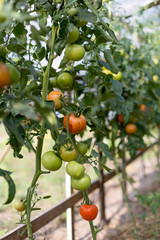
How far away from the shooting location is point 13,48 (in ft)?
2.50

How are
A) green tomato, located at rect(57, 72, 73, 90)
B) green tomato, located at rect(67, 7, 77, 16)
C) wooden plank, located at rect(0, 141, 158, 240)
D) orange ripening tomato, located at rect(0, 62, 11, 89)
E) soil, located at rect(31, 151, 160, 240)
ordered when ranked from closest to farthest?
1. orange ripening tomato, located at rect(0, 62, 11, 89)
2. green tomato, located at rect(67, 7, 77, 16)
3. green tomato, located at rect(57, 72, 73, 90)
4. wooden plank, located at rect(0, 141, 158, 240)
5. soil, located at rect(31, 151, 160, 240)

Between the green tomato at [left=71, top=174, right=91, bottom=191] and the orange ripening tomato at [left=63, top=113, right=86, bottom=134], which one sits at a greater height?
the orange ripening tomato at [left=63, top=113, right=86, bottom=134]

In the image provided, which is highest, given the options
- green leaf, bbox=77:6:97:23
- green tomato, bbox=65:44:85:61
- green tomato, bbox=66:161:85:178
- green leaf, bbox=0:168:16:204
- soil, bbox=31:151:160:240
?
green leaf, bbox=77:6:97:23

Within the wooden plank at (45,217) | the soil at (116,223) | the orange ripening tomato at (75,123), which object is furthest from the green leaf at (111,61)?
the soil at (116,223)

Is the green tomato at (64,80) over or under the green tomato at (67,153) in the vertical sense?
over

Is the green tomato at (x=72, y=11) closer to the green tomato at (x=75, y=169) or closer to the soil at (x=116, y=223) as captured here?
the green tomato at (x=75, y=169)

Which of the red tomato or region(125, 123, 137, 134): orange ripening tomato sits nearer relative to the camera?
the red tomato

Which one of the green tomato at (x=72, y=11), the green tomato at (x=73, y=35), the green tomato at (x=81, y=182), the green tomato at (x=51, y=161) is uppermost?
the green tomato at (x=72, y=11)

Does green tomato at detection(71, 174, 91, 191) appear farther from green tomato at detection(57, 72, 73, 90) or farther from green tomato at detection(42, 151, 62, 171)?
green tomato at detection(57, 72, 73, 90)

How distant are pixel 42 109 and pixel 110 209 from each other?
7.04ft

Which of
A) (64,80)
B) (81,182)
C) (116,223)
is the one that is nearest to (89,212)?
(81,182)

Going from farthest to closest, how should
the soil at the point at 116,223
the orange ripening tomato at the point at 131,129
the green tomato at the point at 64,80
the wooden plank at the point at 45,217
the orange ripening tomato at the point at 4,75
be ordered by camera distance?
the soil at the point at 116,223 < the orange ripening tomato at the point at 131,129 < the wooden plank at the point at 45,217 < the green tomato at the point at 64,80 < the orange ripening tomato at the point at 4,75

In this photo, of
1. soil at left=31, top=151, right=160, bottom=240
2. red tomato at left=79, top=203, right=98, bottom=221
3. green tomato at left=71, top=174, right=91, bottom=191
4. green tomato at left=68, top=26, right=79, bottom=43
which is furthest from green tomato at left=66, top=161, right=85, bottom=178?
soil at left=31, top=151, right=160, bottom=240

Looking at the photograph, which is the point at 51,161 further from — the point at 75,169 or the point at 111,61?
the point at 111,61
